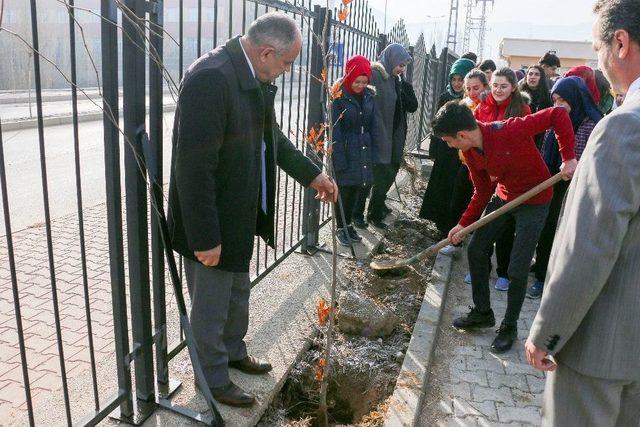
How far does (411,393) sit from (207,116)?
1.89m

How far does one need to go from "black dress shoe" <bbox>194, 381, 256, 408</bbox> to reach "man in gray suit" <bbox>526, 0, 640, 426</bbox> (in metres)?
1.50

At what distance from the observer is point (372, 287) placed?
14.5ft

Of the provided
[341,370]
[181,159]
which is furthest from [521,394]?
[181,159]

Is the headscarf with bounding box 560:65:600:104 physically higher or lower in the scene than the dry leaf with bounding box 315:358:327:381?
higher

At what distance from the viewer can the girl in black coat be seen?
4.95 m

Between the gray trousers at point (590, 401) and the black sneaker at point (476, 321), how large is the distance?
2.13 meters

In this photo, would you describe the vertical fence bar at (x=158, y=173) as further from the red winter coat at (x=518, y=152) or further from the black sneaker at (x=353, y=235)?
the black sneaker at (x=353, y=235)

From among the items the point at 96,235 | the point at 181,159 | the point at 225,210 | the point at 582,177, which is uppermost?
the point at 582,177

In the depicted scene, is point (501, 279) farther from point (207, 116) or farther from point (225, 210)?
point (207, 116)

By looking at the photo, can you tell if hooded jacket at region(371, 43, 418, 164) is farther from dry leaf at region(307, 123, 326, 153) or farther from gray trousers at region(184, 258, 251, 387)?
gray trousers at region(184, 258, 251, 387)

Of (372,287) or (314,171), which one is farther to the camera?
(372,287)

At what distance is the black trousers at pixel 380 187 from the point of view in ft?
19.5

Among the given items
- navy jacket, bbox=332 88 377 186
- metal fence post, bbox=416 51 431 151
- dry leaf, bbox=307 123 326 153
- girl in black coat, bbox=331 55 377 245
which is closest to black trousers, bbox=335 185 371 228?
girl in black coat, bbox=331 55 377 245

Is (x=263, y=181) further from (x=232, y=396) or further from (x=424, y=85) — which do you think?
(x=424, y=85)
